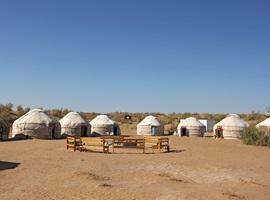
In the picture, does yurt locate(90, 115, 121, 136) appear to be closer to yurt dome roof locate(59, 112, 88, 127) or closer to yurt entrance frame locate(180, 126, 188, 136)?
yurt dome roof locate(59, 112, 88, 127)

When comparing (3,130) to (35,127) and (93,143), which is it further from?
(93,143)

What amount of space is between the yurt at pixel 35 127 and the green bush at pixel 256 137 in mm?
16928

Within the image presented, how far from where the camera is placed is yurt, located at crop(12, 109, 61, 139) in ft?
112

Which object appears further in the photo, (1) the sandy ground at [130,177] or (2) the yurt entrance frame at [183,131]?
(2) the yurt entrance frame at [183,131]

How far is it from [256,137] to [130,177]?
2090cm

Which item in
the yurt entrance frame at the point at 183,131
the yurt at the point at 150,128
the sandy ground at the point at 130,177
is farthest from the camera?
the yurt at the point at 150,128

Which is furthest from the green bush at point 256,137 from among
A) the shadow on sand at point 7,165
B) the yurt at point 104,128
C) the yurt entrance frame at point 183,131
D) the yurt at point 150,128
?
the shadow on sand at point 7,165

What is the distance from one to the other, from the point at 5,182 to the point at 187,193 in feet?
19.7

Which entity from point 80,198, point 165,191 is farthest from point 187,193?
point 80,198

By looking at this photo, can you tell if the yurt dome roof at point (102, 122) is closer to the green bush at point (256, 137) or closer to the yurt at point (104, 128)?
the yurt at point (104, 128)

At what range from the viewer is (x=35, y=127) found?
34281 millimetres

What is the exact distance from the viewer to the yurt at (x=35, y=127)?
3422 cm

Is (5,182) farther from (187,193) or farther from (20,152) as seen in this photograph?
(20,152)

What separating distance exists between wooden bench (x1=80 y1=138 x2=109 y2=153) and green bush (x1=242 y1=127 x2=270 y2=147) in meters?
13.8
